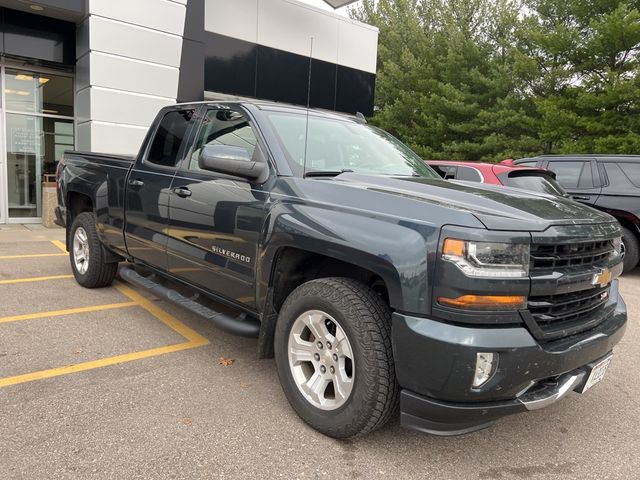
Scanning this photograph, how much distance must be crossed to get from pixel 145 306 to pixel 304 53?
33.5ft

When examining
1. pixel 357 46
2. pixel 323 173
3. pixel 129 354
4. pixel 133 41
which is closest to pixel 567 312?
pixel 323 173

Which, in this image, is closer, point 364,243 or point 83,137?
point 364,243

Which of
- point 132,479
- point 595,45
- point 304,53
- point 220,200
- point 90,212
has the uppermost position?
point 595,45

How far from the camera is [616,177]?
841 cm

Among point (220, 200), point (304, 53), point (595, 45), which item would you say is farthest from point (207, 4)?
point (595, 45)

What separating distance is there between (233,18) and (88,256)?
883 cm

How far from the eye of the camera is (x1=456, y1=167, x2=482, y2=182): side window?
742 centimetres

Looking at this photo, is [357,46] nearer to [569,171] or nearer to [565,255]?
[569,171]

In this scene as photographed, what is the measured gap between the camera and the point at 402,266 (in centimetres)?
242

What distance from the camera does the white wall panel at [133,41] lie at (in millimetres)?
9992

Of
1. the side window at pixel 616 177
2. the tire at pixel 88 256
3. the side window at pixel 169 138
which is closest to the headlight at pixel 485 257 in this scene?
the side window at pixel 169 138

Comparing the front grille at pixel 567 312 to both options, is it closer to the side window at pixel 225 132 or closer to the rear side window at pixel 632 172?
the side window at pixel 225 132

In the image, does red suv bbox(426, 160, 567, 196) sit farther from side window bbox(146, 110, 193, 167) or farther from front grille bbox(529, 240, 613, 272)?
front grille bbox(529, 240, 613, 272)

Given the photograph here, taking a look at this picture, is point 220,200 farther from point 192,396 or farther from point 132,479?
point 132,479
